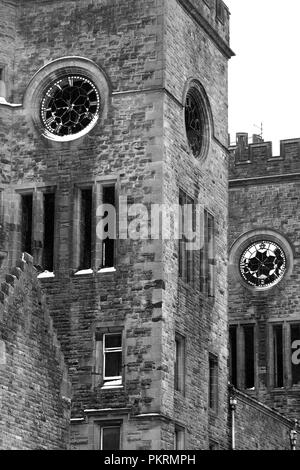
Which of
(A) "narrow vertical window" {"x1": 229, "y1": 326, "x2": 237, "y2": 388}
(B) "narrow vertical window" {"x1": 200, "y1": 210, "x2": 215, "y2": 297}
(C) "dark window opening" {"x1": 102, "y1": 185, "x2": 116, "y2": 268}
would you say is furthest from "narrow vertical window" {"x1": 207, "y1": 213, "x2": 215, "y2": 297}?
(A) "narrow vertical window" {"x1": 229, "y1": 326, "x2": 237, "y2": 388}

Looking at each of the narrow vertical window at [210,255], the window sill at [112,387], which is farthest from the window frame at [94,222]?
the narrow vertical window at [210,255]

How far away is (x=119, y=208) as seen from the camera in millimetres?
56812

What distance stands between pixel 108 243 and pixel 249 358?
709 inches

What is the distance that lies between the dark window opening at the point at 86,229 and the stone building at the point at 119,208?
0.05 metres

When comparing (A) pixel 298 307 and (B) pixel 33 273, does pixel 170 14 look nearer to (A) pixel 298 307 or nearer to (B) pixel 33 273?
(B) pixel 33 273

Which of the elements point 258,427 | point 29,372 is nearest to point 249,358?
point 258,427

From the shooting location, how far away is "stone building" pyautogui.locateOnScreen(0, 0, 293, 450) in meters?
55.4

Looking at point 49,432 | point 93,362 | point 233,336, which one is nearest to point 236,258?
point 233,336

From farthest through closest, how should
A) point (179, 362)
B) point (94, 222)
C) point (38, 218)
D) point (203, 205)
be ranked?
point (203, 205) < point (38, 218) < point (94, 222) < point (179, 362)

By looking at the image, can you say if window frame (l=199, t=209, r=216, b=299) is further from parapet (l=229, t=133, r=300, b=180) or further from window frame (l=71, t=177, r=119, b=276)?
parapet (l=229, t=133, r=300, b=180)

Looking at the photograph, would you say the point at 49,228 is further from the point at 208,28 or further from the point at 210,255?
the point at 208,28

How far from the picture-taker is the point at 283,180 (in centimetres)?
7506

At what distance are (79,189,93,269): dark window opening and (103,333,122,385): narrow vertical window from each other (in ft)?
9.28

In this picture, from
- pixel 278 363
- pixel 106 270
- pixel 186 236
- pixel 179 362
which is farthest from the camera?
pixel 278 363
